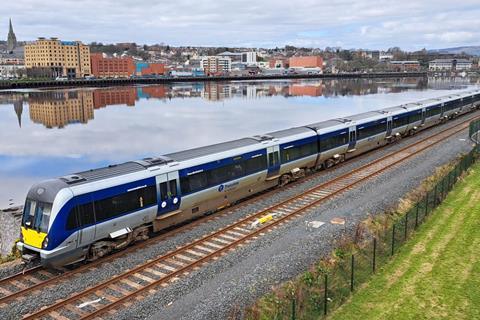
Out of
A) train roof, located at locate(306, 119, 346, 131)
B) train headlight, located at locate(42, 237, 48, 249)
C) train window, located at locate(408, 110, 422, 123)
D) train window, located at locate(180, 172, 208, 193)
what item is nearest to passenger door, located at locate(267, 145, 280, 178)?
train window, located at locate(180, 172, 208, 193)

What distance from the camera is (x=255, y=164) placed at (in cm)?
2678

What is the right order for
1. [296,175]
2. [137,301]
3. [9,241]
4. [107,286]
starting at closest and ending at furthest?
1. [137,301]
2. [107,286]
3. [9,241]
4. [296,175]

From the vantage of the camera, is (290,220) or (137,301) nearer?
(137,301)

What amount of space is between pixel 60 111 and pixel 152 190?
3729 inches

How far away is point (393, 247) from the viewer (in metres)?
18.9

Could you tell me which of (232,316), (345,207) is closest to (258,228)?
(345,207)

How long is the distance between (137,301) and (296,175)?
17.5 metres

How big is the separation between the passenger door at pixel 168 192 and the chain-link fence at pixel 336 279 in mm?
7436

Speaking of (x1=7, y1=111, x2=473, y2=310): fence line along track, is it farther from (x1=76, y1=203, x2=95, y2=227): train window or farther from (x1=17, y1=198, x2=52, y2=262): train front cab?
(x1=76, y1=203, x2=95, y2=227): train window

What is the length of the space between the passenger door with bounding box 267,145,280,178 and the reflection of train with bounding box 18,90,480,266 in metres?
0.06

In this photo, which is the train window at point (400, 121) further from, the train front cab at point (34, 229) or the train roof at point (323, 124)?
the train front cab at point (34, 229)

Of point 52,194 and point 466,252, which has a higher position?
point 52,194

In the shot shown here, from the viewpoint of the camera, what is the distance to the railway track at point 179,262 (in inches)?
598

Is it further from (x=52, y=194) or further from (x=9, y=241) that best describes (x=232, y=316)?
(x=9, y=241)
